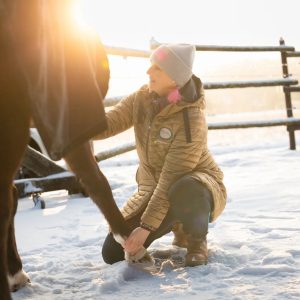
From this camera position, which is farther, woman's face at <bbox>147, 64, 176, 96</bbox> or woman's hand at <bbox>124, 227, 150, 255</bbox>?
woman's face at <bbox>147, 64, 176, 96</bbox>

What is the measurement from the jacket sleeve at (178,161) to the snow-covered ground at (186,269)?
261mm

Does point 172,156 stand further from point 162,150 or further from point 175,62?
point 175,62

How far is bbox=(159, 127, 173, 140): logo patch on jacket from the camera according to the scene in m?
2.23

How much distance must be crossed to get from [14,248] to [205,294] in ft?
2.30

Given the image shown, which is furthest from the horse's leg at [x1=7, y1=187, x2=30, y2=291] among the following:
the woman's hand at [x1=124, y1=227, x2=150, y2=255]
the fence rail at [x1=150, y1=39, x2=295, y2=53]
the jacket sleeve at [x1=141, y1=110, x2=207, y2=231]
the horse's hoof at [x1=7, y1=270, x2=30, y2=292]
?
the fence rail at [x1=150, y1=39, x2=295, y2=53]

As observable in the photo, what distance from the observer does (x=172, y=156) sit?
218 cm

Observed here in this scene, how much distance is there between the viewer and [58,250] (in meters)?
2.54

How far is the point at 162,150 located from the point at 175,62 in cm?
38

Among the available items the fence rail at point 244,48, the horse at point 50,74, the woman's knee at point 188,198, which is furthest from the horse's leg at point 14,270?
the fence rail at point 244,48

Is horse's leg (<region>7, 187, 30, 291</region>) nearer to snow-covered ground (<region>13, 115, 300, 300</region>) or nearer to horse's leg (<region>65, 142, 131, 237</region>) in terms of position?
snow-covered ground (<region>13, 115, 300, 300</region>)

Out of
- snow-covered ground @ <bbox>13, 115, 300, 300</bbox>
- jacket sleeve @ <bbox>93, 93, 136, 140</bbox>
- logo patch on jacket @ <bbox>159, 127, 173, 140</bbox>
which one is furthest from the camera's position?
jacket sleeve @ <bbox>93, 93, 136, 140</bbox>

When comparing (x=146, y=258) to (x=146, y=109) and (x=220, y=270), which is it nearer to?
(x=220, y=270)

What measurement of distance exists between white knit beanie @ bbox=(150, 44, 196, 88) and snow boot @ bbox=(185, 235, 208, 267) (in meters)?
0.66

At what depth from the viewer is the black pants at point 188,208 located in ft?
7.06
